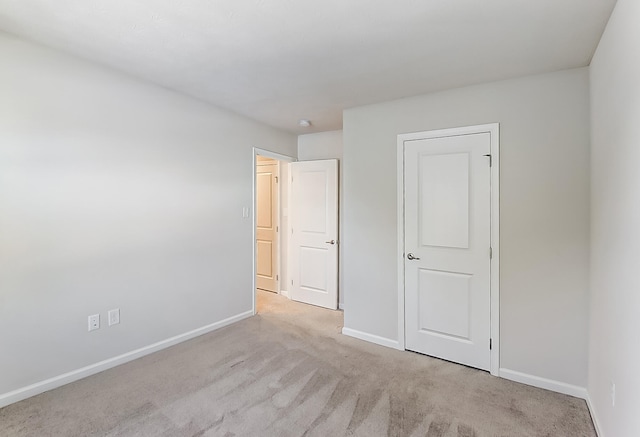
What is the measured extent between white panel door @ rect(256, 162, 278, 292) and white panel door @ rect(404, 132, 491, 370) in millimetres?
2417

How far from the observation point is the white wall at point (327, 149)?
4.20m

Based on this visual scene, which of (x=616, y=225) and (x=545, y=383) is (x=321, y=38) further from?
(x=545, y=383)

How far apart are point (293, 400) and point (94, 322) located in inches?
65.0

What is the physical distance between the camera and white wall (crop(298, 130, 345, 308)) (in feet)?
13.8

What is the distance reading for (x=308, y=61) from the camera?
227 centimetres

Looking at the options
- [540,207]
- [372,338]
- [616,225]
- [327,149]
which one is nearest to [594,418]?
[616,225]

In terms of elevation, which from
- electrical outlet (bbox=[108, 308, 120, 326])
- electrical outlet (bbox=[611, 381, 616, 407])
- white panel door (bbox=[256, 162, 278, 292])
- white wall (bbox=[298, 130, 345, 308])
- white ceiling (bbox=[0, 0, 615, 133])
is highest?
white ceiling (bbox=[0, 0, 615, 133])

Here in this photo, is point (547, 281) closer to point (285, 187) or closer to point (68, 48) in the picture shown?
point (285, 187)

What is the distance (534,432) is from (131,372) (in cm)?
280

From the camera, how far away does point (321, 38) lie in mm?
1960

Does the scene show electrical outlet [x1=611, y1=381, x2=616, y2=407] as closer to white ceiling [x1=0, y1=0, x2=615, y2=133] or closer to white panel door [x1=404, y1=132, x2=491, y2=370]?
white panel door [x1=404, y1=132, x2=491, y2=370]

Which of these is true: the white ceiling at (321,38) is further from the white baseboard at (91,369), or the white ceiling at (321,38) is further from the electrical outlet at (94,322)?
the white baseboard at (91,369)

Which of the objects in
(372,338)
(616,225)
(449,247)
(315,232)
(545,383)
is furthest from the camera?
(315,232)

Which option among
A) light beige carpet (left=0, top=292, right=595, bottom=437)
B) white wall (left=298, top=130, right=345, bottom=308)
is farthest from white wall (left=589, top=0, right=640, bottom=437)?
white wall (left=298, top=130, right=345, bottom=308)
